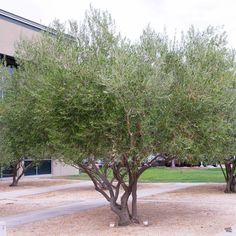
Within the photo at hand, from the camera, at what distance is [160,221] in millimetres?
12492

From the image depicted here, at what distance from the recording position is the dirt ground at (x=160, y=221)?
11.1 m

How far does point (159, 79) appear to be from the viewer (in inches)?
387

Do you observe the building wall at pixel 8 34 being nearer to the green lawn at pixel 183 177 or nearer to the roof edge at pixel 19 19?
the roof edge at pixel 19 19

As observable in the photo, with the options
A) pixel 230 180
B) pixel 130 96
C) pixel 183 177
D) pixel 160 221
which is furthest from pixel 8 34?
pixel 130 96

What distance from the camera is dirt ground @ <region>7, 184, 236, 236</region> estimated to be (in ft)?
36.5

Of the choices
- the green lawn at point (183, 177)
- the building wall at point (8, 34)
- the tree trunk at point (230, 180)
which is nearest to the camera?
the tree trunk at point (230, 180)

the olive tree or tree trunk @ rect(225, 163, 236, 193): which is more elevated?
the olive tree

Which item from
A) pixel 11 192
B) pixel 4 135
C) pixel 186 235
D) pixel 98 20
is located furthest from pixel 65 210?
pixel 11 192

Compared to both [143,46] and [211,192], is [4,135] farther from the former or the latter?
[211,192]

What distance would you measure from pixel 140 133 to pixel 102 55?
1773 millimetres

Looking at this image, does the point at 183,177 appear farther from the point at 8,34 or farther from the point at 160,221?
the point at 160,221

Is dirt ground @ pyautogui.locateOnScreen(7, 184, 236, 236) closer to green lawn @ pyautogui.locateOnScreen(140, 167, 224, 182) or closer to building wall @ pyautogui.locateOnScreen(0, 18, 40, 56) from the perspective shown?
green lawn @ pyautogui.locateOnScreen(140, 167, 224, 182)

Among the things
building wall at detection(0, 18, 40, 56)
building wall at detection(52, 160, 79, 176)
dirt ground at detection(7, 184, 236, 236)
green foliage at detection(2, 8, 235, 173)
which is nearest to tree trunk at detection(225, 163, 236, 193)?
dirt ground at detection(7, 184, 236, 236)

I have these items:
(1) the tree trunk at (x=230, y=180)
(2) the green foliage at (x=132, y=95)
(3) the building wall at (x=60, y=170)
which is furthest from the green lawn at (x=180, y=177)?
(2) the green foliage at (x=132, y=95)
